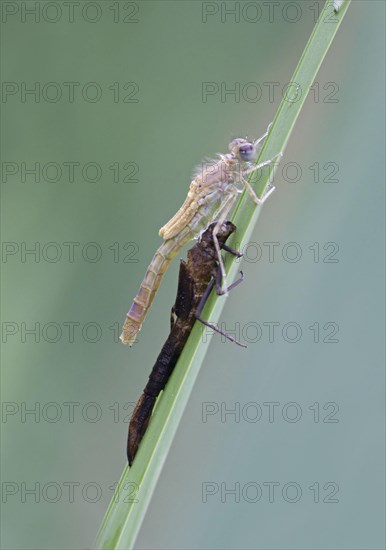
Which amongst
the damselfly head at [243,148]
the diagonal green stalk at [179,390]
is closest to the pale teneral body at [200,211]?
the damselfly head at [243,148]

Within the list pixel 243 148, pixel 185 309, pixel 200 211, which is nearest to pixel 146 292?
pixel 185 309

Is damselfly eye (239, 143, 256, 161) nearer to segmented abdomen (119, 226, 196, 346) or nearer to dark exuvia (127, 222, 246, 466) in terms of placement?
dark exuvia (127, 222, 246, 466)

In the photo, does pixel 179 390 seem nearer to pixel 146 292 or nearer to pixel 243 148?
pixel 146 292

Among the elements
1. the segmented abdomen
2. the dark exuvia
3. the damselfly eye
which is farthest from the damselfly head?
the segmented abdomen

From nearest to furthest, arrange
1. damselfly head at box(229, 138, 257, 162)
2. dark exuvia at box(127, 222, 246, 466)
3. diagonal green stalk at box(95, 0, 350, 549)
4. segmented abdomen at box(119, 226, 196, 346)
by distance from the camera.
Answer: diagonal green stalk at box(95, 0, 350, 549) → dark exuvia at box(127, 222, 246, 466) → segmented abdomen at box(119, 226, 196, 346) → damselfly head at box(229, 138, 257, 162)

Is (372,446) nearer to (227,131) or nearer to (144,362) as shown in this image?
(144,362)

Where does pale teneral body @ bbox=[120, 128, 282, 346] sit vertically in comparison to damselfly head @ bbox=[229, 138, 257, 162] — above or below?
below
